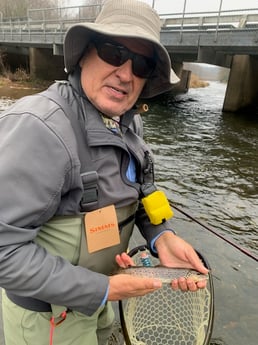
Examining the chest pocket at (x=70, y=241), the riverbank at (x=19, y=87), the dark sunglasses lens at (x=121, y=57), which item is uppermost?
the dark sunglasses lens at (x=121, y=57)

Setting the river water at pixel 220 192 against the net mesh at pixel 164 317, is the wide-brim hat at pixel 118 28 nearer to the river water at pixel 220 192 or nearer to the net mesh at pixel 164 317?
the net mesh at pixel 164 317

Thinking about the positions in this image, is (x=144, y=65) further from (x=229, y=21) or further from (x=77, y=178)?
(x=229, y=21)

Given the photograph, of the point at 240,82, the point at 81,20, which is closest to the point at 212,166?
the point at 240,82

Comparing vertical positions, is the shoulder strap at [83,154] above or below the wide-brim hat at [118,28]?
below

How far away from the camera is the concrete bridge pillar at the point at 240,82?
16.7 meters

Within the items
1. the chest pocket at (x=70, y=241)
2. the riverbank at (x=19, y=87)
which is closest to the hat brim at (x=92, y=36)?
the chest pocket at (x=70, y=241)

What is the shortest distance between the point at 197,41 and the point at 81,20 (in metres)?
9.64

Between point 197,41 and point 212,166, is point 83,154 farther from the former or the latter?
point 197,41

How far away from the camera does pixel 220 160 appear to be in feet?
29.5

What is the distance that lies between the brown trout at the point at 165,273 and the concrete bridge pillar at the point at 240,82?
1641 cm

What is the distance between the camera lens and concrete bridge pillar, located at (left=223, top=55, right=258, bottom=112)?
1669 cm

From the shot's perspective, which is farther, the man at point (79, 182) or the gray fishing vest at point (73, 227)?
the gray fishing vest at point (73, 227)

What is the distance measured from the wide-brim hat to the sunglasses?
7cm

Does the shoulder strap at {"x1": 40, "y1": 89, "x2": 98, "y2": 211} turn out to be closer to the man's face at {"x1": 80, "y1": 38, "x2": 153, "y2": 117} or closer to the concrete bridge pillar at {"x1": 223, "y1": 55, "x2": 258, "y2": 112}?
the man's face at {"x1": 80, "y1": 38, "x2": 153, "y2": 117}
